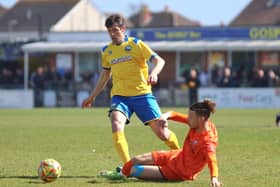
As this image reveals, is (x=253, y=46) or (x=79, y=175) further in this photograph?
(x=253, y=46)

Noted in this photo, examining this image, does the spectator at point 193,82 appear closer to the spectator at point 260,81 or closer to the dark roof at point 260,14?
the spectator at point 260,81

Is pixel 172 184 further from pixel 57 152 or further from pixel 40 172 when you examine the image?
pixel 57 152

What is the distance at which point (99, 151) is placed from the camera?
48.9ft

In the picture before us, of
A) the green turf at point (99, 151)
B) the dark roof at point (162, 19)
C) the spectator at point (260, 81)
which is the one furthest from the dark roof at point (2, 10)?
the green turf at point (99, 151)

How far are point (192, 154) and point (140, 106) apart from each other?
1553 mm

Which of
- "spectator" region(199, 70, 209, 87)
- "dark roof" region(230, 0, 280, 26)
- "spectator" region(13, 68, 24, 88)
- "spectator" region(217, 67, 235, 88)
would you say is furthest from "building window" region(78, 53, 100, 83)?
"dark roof" region(230, 0, 280, 26)

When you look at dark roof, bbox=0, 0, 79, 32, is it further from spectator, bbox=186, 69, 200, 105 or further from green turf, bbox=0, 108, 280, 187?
green turf, bbox=0, 108, 280, 187

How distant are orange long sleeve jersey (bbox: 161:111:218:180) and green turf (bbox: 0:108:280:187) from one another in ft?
0.56

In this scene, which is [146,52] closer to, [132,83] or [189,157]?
[132,83]

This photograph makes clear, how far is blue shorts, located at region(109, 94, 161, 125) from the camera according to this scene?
11.4 metres

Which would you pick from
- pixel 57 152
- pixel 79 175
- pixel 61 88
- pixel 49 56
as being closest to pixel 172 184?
pixel 79 175

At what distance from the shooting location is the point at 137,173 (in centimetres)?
1063

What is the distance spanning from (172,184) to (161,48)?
37.6m

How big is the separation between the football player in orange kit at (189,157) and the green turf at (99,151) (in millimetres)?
166
